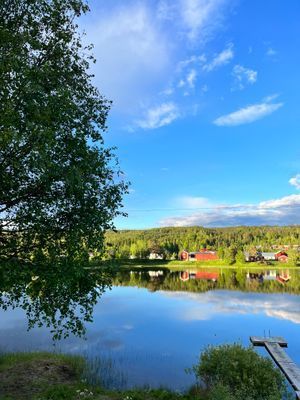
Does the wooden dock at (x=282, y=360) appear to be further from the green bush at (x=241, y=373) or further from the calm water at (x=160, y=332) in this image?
the calm water at (x=160, y=332)

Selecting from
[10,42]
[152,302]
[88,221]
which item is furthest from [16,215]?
[152,302]

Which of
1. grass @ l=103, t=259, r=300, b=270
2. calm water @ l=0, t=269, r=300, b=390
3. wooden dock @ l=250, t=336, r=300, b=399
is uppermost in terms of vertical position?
grass @ l=103, t=259, r=300, b=270

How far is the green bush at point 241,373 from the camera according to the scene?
14492mm

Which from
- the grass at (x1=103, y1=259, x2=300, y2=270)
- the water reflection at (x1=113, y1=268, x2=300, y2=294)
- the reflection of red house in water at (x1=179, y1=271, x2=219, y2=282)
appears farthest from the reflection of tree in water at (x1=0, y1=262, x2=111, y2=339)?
the grass at (x1=103, y1=259, x2=300, y2=270)

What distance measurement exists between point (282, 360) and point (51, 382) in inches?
484

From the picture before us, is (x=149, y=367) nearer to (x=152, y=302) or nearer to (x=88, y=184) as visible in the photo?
(x=88, y=184)

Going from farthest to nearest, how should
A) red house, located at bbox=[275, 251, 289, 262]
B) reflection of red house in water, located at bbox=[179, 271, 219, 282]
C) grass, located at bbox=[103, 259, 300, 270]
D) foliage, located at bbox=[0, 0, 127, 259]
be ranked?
red house, located at bbox=[275, 251, 289, 262] → grass, located at bbox=[103, 259, 300, 270] → reflection of red house in water, located at bbox=[179, 271, 219, 282] → foliage, located at bbox=[0, 0, 127, 259]

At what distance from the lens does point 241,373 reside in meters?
15.1

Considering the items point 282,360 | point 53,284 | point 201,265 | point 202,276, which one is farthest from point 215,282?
point 201,265

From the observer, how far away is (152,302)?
5969 centimetres

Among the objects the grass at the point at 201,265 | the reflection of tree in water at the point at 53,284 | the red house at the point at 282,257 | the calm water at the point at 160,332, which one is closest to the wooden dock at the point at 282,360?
the calm water at the point at 160,332

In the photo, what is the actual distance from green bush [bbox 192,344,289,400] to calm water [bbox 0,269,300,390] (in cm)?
461

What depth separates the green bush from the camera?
571 inches

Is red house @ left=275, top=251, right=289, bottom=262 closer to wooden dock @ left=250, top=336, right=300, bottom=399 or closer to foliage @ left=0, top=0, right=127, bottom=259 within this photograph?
wooden dock @ left=250, top=336, right=300, bottom=399
